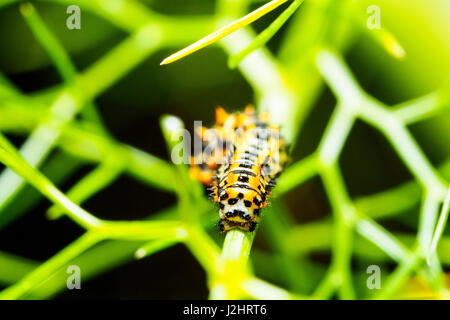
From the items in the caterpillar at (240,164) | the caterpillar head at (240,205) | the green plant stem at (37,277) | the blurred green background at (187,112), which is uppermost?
the blurred green background at (187,112)

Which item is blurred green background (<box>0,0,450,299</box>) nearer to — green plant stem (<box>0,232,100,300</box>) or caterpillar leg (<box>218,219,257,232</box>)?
green plant stem (<box>0,232,100,300</box>)

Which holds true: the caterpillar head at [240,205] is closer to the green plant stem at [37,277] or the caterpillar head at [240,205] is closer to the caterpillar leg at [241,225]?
the caterpillar leg at [241,225]

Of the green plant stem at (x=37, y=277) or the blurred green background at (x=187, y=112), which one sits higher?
the blurred green background at (x=187, y=112)

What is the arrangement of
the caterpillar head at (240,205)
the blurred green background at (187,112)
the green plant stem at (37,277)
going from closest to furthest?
the caterpillar head at (240,205)
the green plant stem at (37,277)
the blurred green background at (187,112)

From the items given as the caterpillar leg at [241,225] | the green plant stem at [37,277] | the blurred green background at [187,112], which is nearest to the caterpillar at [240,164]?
the caterpillar leg at [241,225]

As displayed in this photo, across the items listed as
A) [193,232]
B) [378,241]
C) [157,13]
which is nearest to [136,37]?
[157,13]

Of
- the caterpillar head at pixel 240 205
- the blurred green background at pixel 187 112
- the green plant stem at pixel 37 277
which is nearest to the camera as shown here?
the caterpillar head at pixel 240 205
